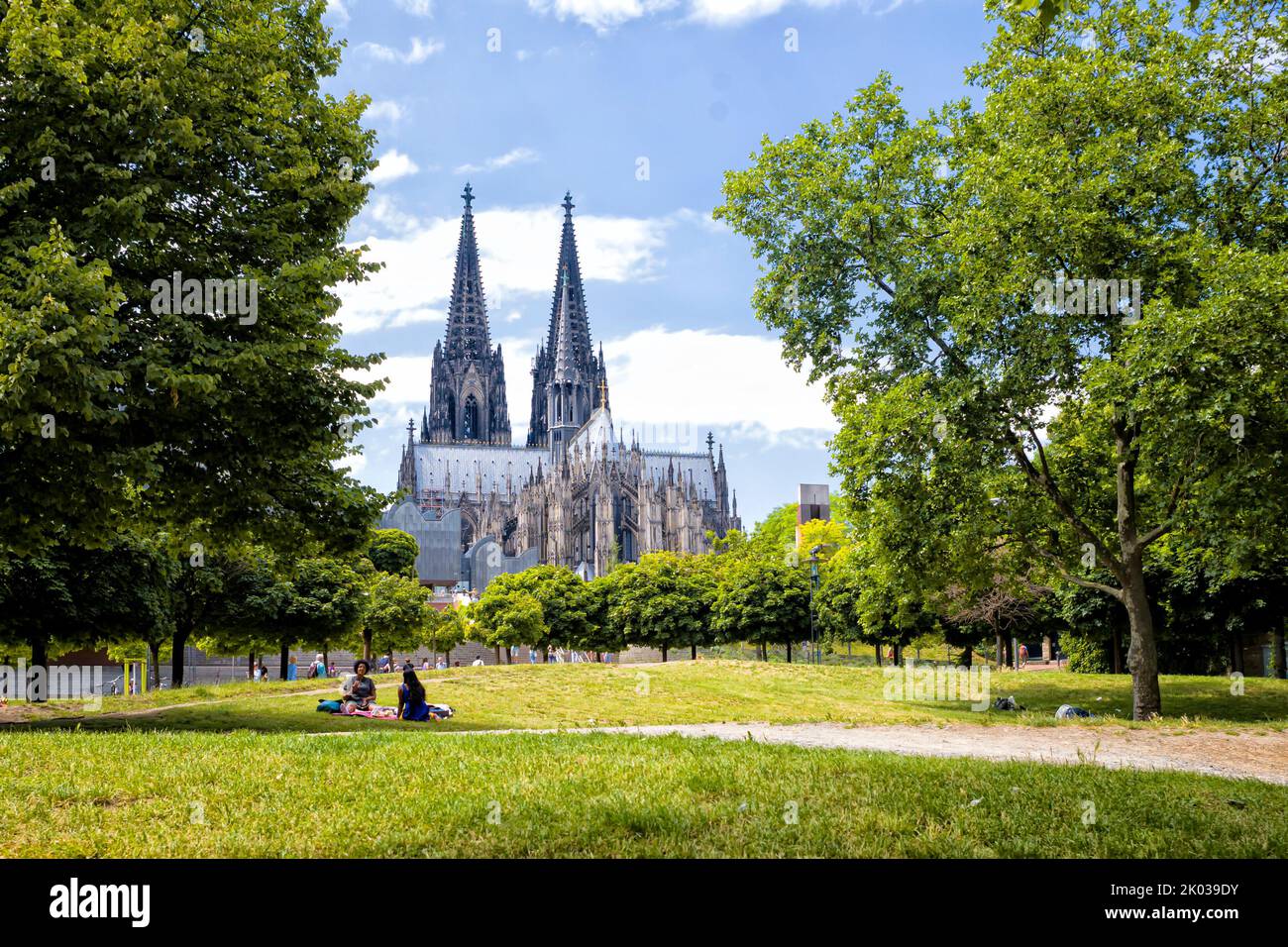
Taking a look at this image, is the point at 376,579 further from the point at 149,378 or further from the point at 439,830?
the point at 439,830

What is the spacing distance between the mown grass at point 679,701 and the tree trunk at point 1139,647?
3.21ft

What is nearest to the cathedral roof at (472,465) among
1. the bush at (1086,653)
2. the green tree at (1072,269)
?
the bush at (1086,653)

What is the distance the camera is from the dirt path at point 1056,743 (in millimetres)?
13812

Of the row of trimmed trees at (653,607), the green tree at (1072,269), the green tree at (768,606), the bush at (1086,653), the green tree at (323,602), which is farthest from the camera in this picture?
the row of trimmed trees at (653,607)

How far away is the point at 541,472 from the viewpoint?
5477 inches

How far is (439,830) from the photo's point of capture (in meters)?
7.66

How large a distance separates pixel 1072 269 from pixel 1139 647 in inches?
343

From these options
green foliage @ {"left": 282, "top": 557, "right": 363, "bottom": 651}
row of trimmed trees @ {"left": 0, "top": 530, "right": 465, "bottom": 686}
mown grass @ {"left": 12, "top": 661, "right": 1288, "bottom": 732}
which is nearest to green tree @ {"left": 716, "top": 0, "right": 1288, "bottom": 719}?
mown grass @ {"left": 12, "top": 661, "right": 1288, "bottom": 732}

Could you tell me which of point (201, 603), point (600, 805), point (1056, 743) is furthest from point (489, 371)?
point (600, 805)

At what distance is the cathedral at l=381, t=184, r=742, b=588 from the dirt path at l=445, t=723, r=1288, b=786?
10252 centimetres

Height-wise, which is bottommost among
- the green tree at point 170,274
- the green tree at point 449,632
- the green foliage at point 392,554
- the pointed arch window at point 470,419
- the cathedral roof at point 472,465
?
the green tree at point 449,632

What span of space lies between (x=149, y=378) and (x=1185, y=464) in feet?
63.6

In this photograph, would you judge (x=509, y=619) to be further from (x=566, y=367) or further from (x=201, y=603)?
(x=566, y=367)

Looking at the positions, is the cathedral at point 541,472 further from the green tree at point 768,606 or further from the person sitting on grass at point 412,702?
the person sitting on grass at point 412,702
